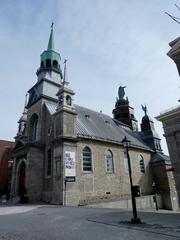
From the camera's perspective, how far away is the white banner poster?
17.4m

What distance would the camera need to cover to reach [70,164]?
699 inches

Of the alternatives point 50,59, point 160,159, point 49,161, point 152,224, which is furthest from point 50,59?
point 152,224

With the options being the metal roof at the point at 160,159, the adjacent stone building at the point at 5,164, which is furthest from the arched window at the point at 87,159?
the adjacent stone building at the point at 5,164

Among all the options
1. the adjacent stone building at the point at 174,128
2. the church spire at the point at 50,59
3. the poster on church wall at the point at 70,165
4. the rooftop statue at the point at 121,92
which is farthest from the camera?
the rooftop statue at the point at 121,92

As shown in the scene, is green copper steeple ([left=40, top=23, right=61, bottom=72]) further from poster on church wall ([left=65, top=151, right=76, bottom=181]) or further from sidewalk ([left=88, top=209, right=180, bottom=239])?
sidewalk ([left=88, top=209, right=180, bottom=239])

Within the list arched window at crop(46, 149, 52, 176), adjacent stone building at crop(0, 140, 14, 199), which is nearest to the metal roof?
arched window at crop(46, 149, 52, 176)

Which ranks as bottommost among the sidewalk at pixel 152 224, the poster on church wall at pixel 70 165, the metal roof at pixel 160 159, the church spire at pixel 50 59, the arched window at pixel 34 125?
the sidewalk at pixel 152 224

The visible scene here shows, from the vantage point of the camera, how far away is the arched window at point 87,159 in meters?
19.7

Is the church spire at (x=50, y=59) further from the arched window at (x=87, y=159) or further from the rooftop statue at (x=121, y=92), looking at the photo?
the rooftop statue at (x=121, y=92)

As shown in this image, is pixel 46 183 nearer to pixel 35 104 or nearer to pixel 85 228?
pixel 35 104

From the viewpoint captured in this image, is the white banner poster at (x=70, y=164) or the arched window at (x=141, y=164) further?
the arched window at (x=141, y=164)

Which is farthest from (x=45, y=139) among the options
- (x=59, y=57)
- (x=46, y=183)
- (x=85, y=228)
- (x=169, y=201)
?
(x=169, y=201)

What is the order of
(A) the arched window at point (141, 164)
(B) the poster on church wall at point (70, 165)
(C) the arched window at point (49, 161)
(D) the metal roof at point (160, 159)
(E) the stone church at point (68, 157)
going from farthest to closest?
(D) the metal roof at point (160, 159)
(A) the arched window at point (141, 164)
(C) the arched window at point (49, 161)
(E) the stone church at point (68, 157)
(B) the poster on church wall at point (70, 165)

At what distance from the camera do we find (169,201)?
2572 centimetres
